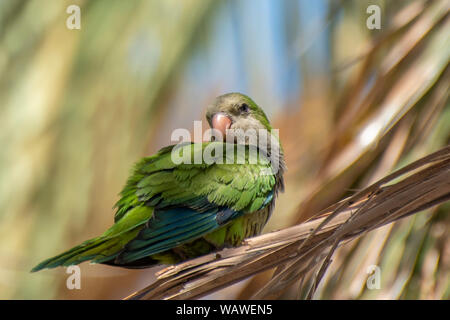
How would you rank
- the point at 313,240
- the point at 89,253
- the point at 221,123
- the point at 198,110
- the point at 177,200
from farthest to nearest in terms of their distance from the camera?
the point at 221,123
the point at 198,110
the point at 177,200
the point at 89,253
the point at 313,240

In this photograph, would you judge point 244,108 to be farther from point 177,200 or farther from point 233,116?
point 177,200

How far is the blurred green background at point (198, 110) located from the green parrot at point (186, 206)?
8 centimetres

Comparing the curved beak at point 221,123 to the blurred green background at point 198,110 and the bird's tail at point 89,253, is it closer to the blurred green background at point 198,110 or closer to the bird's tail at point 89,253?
the blurred green background at point 198,110

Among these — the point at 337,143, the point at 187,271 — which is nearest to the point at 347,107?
the point at 337,143

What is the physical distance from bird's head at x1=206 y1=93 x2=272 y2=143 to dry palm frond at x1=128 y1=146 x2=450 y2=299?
1.04 m

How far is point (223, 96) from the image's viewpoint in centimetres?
259

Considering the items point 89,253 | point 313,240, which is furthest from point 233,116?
point 313,240

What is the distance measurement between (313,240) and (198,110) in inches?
41.4

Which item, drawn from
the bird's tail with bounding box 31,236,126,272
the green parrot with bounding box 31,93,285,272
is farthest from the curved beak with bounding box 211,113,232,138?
the bird's tail with bounding box 31,236,126,272

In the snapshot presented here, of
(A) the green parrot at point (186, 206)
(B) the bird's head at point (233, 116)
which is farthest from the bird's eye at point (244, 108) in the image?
(A) the green parrot at point (186, 206)

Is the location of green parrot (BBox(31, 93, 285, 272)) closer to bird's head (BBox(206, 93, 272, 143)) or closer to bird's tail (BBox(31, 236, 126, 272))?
bird's tail (BBox(31, 236, 126, 272))

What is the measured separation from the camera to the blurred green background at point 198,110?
5.50 feet

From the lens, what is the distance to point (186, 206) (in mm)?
2029
